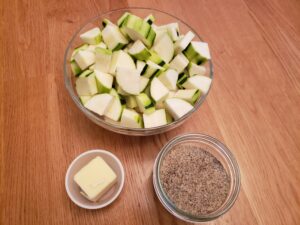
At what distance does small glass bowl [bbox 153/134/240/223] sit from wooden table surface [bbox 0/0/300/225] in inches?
3.1

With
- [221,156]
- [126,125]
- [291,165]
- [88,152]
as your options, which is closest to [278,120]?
[291,165]

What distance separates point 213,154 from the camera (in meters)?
0.73

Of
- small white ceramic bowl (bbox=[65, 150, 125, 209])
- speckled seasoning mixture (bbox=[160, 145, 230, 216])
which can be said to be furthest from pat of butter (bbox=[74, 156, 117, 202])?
speckled seasoning mixture (bbox=[160, 145, 230, 216])

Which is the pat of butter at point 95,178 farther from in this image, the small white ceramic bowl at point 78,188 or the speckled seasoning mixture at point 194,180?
the speckled seasoning mixture at point 194,180

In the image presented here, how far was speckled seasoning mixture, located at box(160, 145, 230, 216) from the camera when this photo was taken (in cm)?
64

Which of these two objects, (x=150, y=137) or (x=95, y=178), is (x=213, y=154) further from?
(x=95, y=178)

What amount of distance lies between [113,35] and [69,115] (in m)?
0.27

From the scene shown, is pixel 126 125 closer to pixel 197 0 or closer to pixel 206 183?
pixel 206 183

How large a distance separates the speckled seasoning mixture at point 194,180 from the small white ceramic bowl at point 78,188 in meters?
0.11

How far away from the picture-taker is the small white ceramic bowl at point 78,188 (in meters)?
0.65

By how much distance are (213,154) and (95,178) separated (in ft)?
1.04

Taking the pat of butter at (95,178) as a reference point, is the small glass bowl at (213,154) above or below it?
above

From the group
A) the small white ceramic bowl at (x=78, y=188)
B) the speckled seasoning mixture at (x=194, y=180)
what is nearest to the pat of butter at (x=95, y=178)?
the small white ceramic bowl at (x=78, y=188)

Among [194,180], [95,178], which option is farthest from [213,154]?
A: [95,178]
